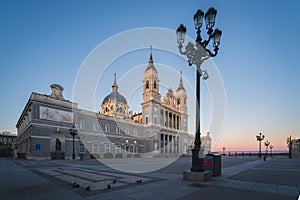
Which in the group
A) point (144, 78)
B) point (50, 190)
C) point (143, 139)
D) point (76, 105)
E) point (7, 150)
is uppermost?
point (144, 78)

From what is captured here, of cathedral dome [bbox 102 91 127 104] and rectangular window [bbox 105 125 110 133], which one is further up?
cathedral dome [bbox 102 91 127 104]

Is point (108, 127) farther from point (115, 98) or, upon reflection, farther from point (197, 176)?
point (197, 176)

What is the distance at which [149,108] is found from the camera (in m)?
61.9

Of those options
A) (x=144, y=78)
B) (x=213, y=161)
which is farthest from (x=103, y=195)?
(x=144, y=78)

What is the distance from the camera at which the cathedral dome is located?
233 feet

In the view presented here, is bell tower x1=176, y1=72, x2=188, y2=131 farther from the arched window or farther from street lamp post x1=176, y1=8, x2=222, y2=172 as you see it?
street lamp post x1=176, y1=8, x2=222, y2=172

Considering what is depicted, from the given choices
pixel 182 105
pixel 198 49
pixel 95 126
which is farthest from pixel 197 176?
pixel 182 105

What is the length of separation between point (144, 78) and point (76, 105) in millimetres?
29223

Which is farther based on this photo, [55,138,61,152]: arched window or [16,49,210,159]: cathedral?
[55,138,61,152]: arched window

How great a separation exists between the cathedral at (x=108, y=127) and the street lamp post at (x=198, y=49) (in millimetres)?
27429

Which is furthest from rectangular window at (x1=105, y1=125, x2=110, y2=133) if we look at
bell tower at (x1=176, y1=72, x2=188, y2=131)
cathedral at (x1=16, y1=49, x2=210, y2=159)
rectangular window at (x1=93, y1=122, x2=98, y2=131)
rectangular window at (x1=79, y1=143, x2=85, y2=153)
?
bell tower at (x1=176, y1=72, x2=188, y2=131)

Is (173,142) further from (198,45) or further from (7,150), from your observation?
(198,45)

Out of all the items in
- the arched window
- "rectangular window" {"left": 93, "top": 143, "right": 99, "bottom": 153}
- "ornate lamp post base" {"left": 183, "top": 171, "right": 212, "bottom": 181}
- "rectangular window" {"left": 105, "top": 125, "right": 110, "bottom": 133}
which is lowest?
"rectangular window" {"left": 93, "top": 143, "right": 99, "bottom": 153}

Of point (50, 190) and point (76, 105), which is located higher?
point (76, 105)
